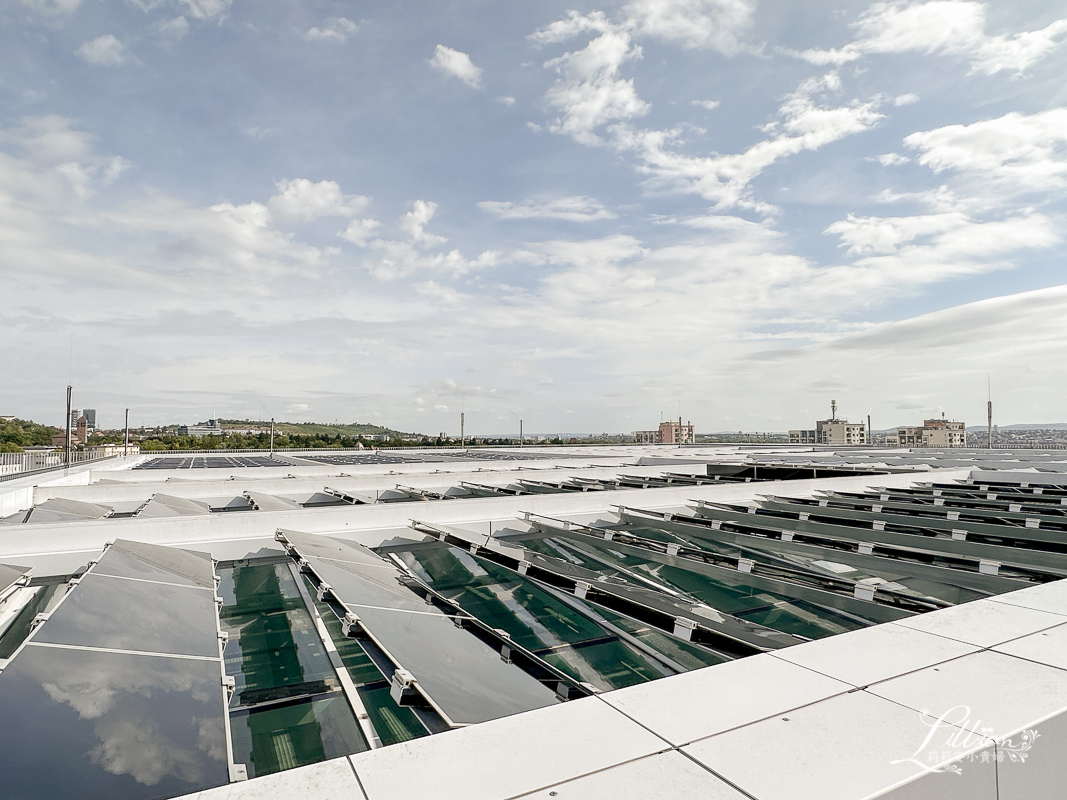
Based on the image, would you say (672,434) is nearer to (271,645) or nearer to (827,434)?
(827,434)

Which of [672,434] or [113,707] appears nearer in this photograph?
[113,707]

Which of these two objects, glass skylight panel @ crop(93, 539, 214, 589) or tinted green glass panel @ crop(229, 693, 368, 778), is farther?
glass skylight panel @ crop(93, 539, 214, 589)

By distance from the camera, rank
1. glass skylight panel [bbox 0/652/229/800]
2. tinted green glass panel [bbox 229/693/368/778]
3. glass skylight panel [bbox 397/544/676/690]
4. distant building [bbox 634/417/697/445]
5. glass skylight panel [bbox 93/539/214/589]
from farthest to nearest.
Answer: distant building [bbox 634/417/697/445] → glass skylight panel [bbox 93/539/214/589] → glass skylight panel [bbox 397/544/676/690] → tinted green glass panel [bbox 229/693/368/778] → glass skylight panel [bbox 0/652/229/800]

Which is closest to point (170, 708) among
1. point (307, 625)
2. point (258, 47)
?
point (307, 625)

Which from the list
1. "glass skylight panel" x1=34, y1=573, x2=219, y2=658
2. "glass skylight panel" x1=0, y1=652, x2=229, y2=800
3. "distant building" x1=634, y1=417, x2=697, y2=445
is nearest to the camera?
"glass skylight panel" x1=0, y1=652, x2=229, y2=800

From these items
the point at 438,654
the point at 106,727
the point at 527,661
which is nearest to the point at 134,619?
the point at 106,727

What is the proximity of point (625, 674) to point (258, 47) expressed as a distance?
19.2m

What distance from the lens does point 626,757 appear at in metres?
2.41

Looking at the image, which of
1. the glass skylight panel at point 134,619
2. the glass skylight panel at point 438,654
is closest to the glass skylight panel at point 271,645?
the glass skylight panel at point 134,619

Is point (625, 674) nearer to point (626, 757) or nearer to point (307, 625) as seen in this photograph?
point (626, 757)

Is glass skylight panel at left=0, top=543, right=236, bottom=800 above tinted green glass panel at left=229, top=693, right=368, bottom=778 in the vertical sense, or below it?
above

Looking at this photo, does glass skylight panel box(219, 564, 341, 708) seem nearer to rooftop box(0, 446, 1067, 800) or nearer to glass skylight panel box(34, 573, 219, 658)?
rooftop box(0, 446, 1067, 800)

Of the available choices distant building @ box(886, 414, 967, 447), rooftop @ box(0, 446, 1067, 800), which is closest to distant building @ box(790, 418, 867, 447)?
distant building @ box(886, 414, 967, 447)

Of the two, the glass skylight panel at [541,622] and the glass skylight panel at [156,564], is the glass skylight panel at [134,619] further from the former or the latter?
the glass skylight panel at [541,622]
